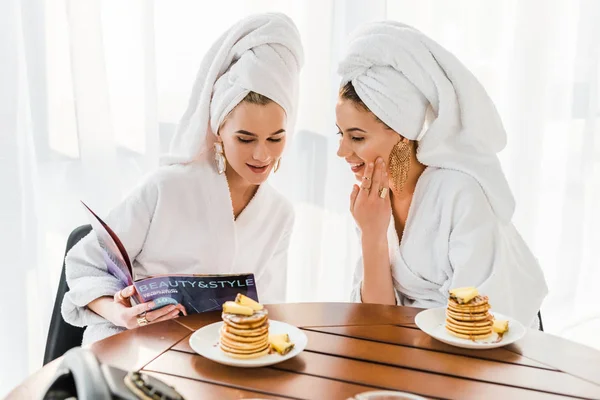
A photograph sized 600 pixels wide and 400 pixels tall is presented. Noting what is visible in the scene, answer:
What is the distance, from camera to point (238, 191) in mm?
2119

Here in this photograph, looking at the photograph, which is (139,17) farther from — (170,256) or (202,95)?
(170,256)

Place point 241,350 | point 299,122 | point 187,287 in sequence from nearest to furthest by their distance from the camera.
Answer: point 241,350, point 187,287, point 299,122

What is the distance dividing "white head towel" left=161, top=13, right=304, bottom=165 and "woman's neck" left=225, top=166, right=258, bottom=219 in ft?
0.45

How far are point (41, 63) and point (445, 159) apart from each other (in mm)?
1442

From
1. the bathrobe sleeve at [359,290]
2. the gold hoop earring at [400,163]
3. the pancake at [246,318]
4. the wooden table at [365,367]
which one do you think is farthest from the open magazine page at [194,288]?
the gold hoop earring at [400,163]

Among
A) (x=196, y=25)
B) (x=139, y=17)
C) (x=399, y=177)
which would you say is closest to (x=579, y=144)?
(x=399, y=177)

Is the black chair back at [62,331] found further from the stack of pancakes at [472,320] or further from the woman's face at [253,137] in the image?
the stack of pancakes at [472,320]

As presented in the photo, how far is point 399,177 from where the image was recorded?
197 centimetres

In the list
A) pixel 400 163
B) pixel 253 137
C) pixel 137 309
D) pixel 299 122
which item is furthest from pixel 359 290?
pixel 299 122

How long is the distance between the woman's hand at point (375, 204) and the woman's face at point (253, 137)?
0.90ft

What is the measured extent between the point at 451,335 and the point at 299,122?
1581 millimetres

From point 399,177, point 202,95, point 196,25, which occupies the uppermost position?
point 196,25

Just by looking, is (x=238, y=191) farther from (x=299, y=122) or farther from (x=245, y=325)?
(x=245, y=325)

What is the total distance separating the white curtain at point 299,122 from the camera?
241 cm
